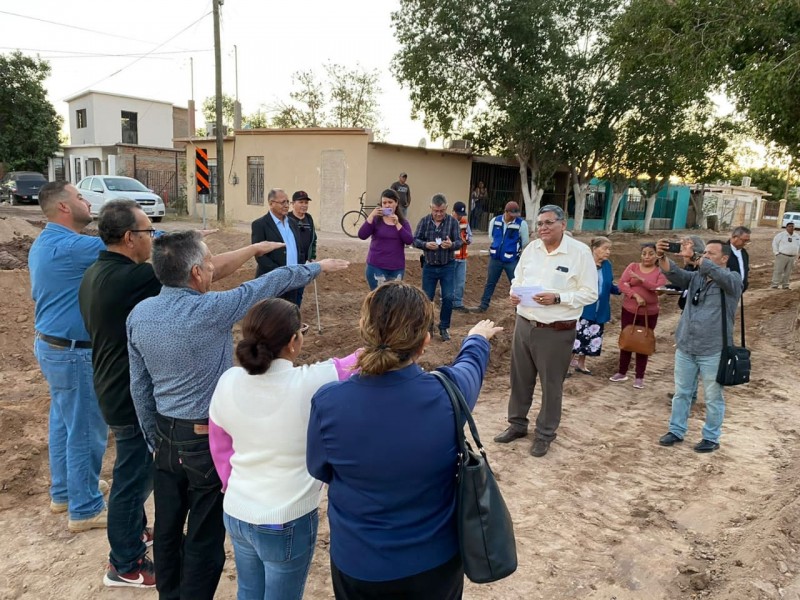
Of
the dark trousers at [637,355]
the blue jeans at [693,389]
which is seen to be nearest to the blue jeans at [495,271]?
the dark trousers at [637,355]

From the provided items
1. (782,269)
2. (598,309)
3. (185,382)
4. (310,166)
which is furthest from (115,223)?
A: (310,166)

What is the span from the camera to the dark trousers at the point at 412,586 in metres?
1.76

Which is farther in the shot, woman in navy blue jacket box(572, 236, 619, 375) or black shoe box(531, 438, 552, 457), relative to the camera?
woman in navy blue jacket box(572, 236, 619, 375)

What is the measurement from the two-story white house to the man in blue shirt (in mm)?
26087

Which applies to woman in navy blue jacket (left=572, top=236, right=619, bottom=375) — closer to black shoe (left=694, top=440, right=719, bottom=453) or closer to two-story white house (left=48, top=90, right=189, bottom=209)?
black shoe (left=694, top=440, right=719, bottom=453)

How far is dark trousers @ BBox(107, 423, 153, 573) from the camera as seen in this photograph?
281 centimetres

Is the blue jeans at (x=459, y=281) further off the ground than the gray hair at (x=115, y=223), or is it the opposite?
the gray hair at (x=115, y=223)

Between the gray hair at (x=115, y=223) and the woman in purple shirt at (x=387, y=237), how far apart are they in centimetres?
437

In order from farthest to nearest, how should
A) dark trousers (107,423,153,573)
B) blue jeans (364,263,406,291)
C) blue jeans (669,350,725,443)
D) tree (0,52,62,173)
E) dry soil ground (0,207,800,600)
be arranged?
tree (0,52,62,173)
blue jeans (364,263,406,291)
blue jeans (669,350,725,443)
dry soil ground (0,207,800,600)
dark trousers (107,423,153,573)

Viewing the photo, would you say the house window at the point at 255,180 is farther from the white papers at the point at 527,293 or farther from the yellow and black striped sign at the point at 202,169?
the white papers at the point at 527,293

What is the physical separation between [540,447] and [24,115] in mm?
33627

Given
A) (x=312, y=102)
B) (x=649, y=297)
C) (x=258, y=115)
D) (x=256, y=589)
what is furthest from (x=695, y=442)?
(x=258, y=115)

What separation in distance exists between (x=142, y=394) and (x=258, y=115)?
42.8m

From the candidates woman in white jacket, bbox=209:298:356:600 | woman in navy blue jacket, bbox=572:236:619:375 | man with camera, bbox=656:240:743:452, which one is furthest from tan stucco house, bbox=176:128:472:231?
woman in white jacket, bbox=209:298:356:600
